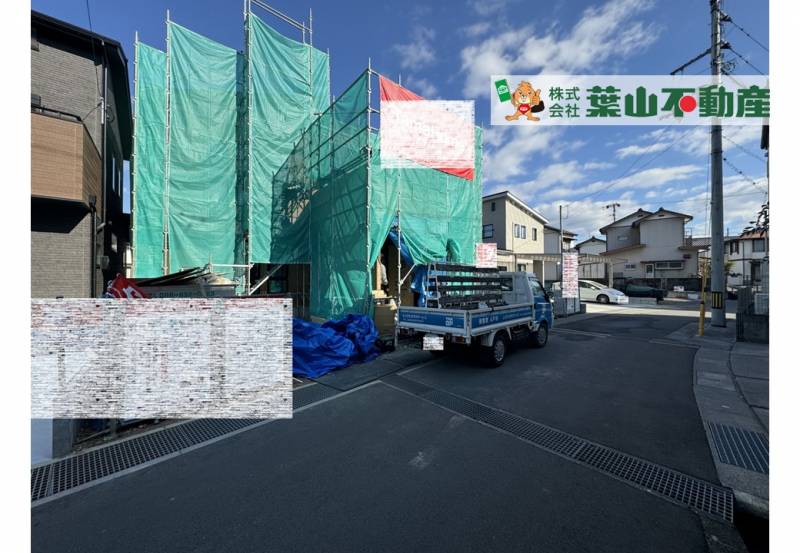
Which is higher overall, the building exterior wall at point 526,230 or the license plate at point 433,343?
the building exterior wall at point 526,230

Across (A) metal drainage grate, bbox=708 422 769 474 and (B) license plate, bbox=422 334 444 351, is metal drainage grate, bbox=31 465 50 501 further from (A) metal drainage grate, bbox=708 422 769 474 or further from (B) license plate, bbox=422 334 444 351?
(A) metal drainage grate, bbox=708 422 769 474

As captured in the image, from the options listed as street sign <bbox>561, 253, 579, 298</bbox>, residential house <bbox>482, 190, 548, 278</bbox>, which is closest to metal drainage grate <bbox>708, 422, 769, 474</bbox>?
street sign <bbox>561, 253, 579, 298</bbox>

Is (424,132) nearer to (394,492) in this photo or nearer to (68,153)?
(68,153)

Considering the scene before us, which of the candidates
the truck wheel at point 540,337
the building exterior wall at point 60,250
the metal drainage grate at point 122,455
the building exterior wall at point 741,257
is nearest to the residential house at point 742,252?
the building exterior wall at point 741,257

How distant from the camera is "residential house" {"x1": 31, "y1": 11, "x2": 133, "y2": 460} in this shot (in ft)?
20.8

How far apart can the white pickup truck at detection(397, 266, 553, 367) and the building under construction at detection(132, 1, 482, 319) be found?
281 cm

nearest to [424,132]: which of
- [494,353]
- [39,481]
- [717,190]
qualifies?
[494,353]

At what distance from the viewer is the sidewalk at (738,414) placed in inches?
118

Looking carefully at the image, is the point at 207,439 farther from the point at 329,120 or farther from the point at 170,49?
the point at 170,49

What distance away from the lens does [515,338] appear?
7.62 metres

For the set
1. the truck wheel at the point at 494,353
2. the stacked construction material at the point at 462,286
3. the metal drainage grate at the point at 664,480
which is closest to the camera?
the metal drainage grate at the point at 664,480

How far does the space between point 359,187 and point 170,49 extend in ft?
27.7

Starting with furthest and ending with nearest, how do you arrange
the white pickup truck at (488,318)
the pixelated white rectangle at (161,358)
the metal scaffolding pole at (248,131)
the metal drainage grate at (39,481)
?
the metal scaffolding pole at (248,131) → the white pickup truck at (488,318) → the pixelated white rectangle at (161,358) → the metal drainage grate at (39,481)

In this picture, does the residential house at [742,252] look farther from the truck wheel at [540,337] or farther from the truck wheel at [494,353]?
the truck wheel at [494,353]
